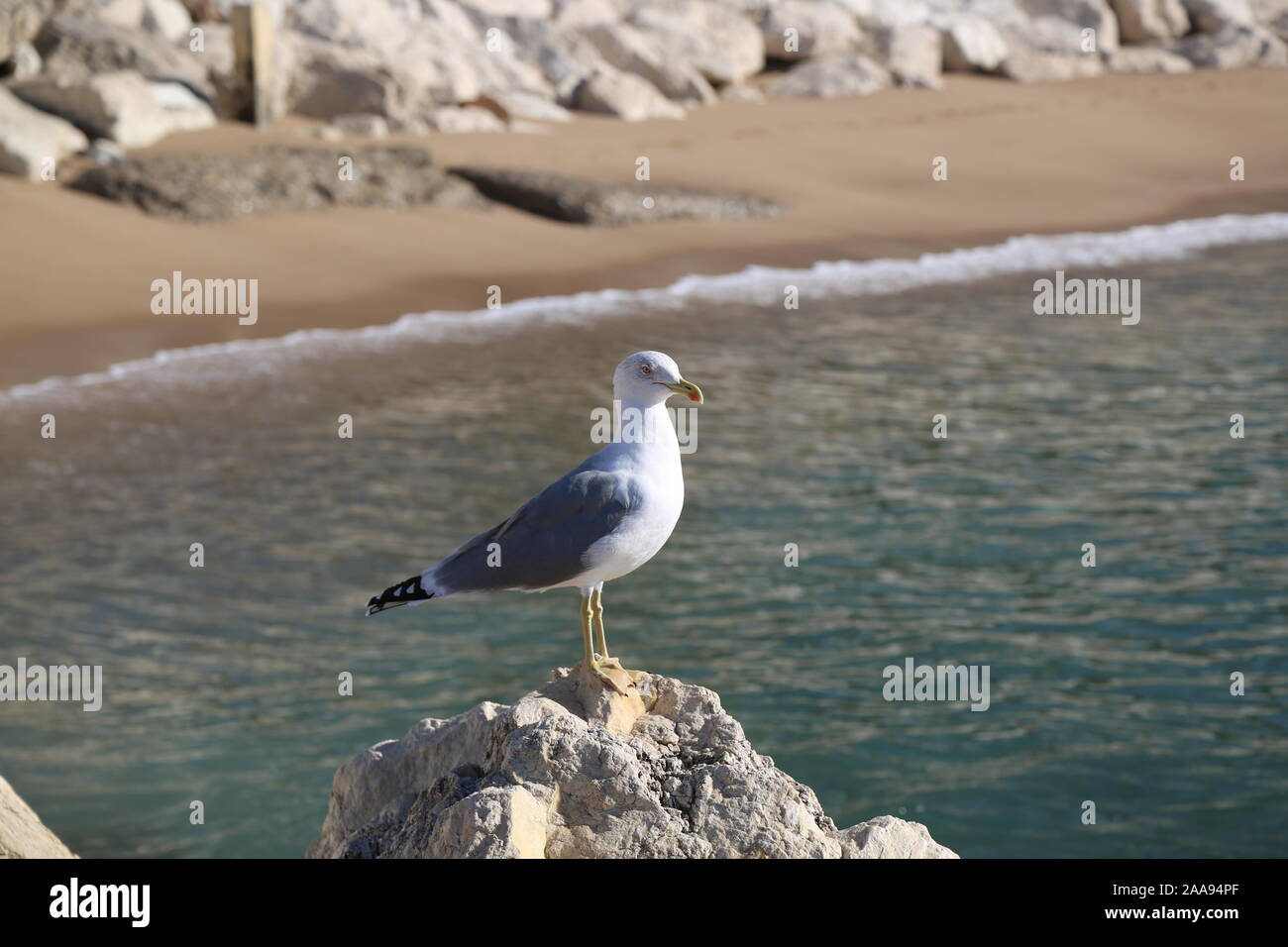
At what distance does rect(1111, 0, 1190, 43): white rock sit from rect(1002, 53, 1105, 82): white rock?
3421 mm

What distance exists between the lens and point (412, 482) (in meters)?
12.1

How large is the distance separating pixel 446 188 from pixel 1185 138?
45.6 ft

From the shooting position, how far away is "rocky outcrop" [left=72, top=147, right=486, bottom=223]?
58.7 feet

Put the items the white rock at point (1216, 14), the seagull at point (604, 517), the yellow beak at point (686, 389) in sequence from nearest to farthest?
the yellow beak at point (686, 389), the seagull at point (604, 517), the white rock at point (1216, 14)

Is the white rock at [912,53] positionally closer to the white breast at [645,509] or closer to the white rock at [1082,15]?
the white rock at [1082,15]

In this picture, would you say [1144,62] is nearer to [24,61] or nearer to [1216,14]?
[1216,14]

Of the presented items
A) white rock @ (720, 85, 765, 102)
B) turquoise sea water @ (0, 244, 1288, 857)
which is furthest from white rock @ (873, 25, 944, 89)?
turquoise sea water @ (0, 244, 1288, 857)

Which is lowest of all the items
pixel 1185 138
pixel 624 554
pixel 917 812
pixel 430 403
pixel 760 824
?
pixel 917 812

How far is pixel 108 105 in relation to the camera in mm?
19344

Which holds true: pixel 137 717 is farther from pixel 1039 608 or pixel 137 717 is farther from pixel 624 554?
pixel 1039 608

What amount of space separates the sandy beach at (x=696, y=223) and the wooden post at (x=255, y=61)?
0.42m

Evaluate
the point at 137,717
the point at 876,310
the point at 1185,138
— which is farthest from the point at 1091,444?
the point at 1185,138

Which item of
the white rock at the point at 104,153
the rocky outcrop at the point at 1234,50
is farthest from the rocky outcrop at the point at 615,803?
the rocky outcrop at the point at 1234,50

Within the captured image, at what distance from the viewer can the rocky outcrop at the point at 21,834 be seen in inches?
198
